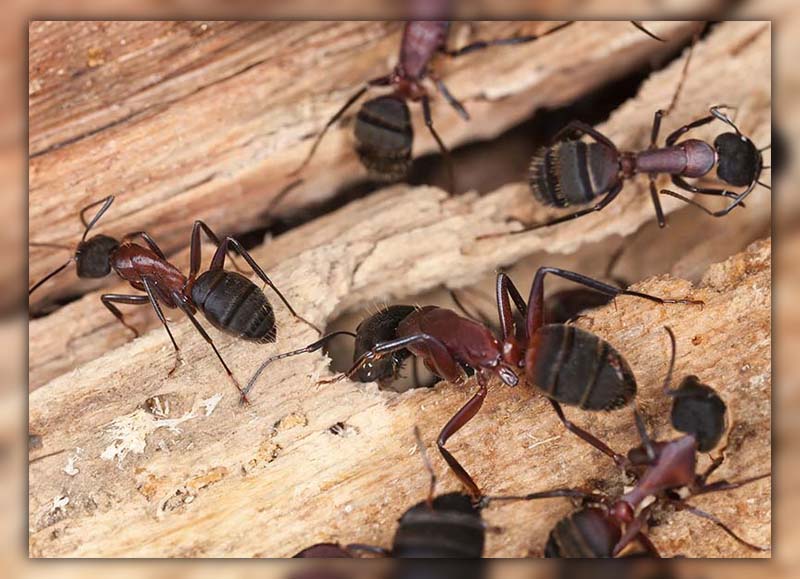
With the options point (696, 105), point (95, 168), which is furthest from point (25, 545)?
point (696, 105)

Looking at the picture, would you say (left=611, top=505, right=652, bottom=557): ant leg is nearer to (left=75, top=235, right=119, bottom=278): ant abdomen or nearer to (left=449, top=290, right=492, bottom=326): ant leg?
(left=449, top=290, right=492, bottom=326): ant leg

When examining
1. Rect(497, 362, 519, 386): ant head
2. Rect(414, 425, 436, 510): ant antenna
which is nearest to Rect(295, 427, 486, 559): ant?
Rect(414, 425, 436, 510): ant antenna

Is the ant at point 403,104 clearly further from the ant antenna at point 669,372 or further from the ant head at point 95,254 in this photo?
the ant antenna at point 669,372

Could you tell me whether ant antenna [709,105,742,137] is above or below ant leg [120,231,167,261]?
above

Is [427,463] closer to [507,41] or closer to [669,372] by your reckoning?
[669,372]

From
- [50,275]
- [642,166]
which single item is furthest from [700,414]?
[50,275]

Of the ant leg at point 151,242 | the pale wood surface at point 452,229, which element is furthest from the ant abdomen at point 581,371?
the ant leg at point 151,242
